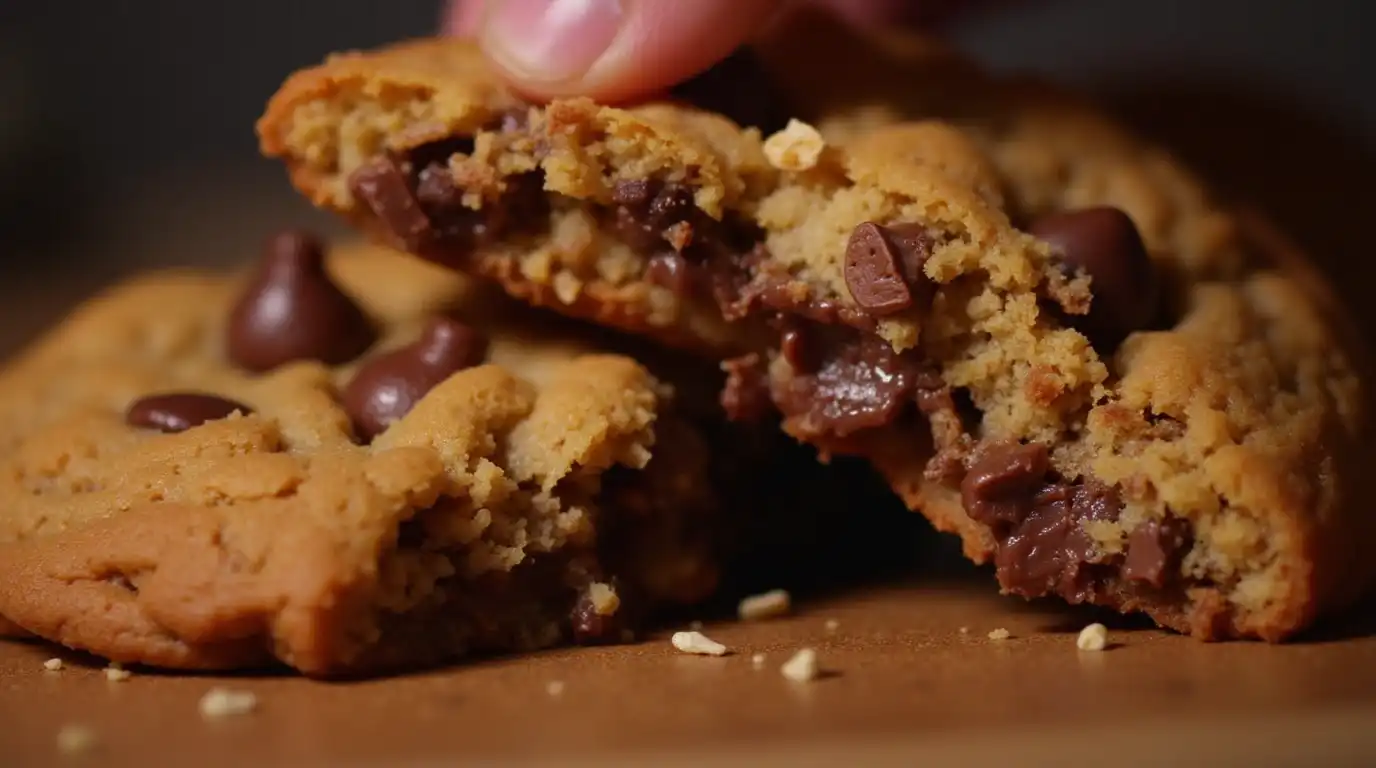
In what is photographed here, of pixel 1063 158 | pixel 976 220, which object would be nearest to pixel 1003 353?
pixel 976 220

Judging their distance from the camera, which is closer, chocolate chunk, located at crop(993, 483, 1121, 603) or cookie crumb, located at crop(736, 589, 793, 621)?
chocolate chunk, located at crop(993, 483, 1121, 603)

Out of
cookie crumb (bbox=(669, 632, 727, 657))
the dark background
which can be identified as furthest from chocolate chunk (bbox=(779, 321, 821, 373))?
the dark background

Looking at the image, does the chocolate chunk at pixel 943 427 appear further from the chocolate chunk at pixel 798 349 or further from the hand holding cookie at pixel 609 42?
the hand holding cookie at pixel 609 42

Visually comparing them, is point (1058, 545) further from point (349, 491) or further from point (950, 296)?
point (349, 491)

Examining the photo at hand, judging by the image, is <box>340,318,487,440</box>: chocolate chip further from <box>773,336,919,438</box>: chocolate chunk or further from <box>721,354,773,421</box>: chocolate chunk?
<box>773,336,919,438</box>: chocolate chunk

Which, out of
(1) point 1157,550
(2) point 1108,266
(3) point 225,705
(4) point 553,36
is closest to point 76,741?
(3) point 225,705
